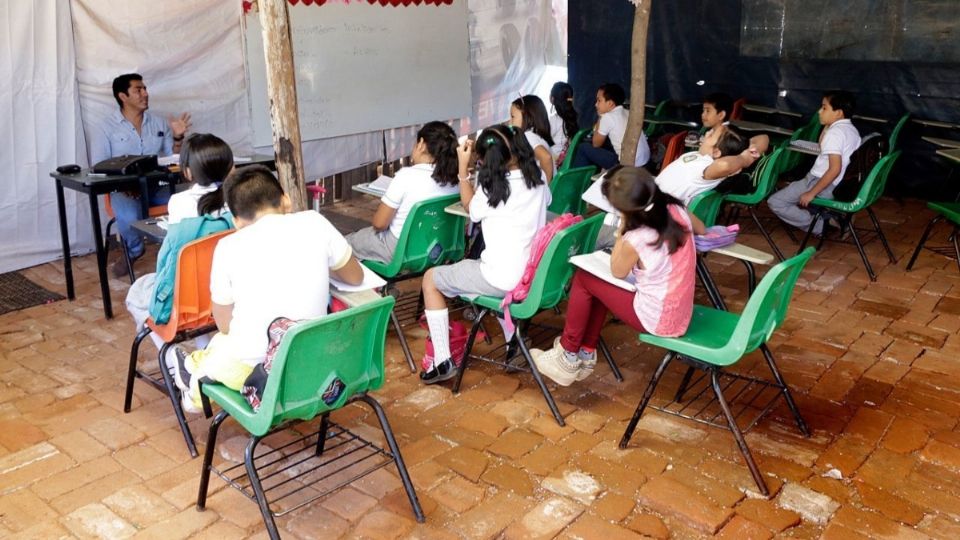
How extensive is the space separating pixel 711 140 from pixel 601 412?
5.75 ft

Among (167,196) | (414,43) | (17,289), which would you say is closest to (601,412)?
(167,196)

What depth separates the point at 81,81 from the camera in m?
5.54

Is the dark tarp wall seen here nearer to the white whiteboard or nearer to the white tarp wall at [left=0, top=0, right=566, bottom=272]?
the white whiteboard

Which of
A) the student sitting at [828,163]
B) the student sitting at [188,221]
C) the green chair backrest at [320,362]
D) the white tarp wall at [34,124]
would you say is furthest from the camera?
the student sitting at [828,163]

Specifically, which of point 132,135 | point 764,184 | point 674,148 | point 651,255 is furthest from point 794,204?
point 132,135

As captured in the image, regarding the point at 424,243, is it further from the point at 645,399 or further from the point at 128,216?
the point at 128,216

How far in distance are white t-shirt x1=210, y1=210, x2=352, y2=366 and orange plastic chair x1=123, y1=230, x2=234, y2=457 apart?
1.40 feet

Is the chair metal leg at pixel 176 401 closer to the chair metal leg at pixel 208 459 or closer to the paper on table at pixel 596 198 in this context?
the chair metal leg at pixel 208 459

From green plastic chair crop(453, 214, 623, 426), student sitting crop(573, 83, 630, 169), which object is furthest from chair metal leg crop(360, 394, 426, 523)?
student sitting crop(573, 83, 630, 169)

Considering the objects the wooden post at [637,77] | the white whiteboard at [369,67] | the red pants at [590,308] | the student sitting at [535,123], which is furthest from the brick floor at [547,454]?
the white whiteboard at [369,67]

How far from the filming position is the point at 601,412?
3.64m

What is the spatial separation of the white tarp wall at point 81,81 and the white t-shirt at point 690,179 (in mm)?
3438

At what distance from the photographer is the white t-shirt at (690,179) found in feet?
14.6

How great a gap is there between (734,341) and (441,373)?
1416 millimetres
